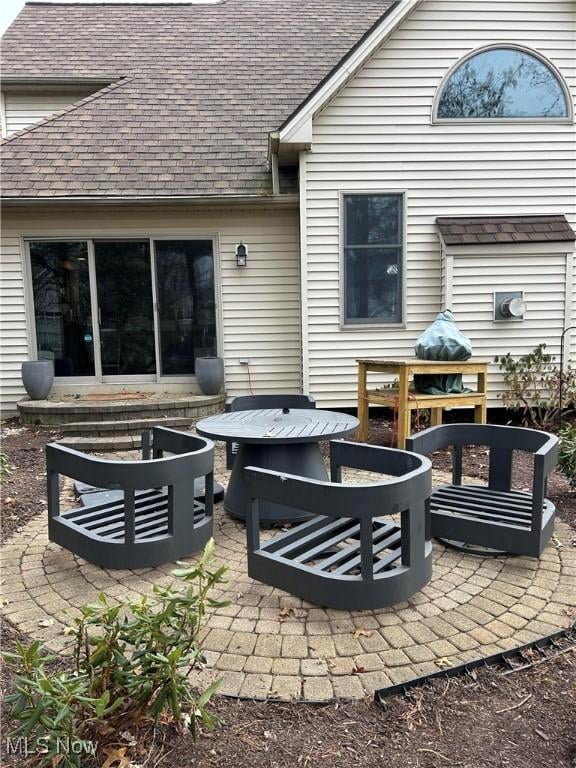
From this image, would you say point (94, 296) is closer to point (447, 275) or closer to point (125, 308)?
point (125, 308)

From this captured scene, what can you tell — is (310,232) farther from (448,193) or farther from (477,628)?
(477,628)

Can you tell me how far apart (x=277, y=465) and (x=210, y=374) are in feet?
13.3

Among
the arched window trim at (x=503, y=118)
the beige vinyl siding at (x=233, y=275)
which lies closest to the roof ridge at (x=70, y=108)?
the beige vinyl siding at (x=233, y=275)

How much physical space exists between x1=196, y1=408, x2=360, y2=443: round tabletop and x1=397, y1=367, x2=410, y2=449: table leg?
1.35m

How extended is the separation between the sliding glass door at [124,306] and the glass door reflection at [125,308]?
14 mm

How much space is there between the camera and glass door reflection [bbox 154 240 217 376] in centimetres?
778

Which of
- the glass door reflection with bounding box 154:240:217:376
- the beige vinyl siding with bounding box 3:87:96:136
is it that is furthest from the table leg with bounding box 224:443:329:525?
the beige vinyl siding with bounding box 3:87:96:136

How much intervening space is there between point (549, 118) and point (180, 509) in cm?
701

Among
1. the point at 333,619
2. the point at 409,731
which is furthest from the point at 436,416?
the point at 409,731

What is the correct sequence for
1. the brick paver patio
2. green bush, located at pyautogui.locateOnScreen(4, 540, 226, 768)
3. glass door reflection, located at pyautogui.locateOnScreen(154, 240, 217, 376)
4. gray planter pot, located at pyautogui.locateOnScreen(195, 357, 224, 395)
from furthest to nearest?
glass door reflection, located at pyautogui.locateOnScreen(154, 240, 217, 376) < gray planter pot, located at pyautogui.locateOnScreen(195, 357, 224, 395) < the brick paver patio < green bush, located at pyautogui.locateOnScreen(4, 540, 226, 768)

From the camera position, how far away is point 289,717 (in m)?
1.90

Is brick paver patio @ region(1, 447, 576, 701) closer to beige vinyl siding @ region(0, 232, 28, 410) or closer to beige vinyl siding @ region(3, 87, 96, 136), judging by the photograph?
beige vinyl siding @ region(0, 232, 28, 410)

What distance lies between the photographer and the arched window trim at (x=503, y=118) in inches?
266

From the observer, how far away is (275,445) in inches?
141
